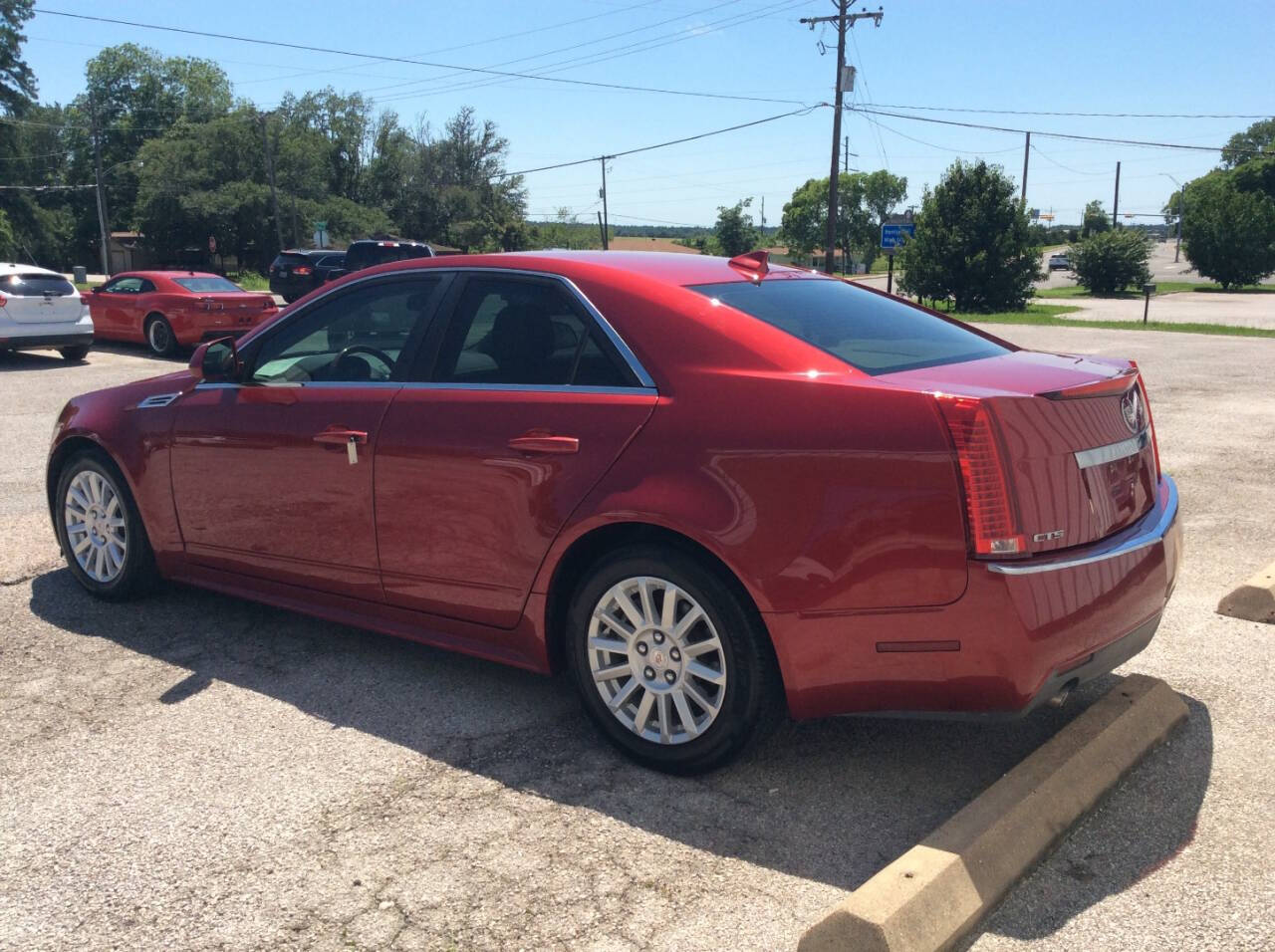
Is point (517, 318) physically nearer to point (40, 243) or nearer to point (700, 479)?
point (700, 479)

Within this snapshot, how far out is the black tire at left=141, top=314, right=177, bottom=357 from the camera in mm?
17641

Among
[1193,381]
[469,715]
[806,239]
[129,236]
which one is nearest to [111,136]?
[129,236]

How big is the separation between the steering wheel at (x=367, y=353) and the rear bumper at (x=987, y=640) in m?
1.90

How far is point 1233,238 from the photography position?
5659 cm

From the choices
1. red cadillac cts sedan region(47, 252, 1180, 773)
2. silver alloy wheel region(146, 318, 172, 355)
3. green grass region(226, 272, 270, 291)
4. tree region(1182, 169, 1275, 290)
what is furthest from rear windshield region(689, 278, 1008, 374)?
tree region(1182, 169, 1275, 290)

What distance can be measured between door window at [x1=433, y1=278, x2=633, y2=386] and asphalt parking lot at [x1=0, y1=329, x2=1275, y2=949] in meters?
1.25

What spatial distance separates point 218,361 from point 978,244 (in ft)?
119

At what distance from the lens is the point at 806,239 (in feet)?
429

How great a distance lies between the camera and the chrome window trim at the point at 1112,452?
10.2 ft

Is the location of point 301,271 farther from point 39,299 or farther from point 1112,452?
point 1112,452

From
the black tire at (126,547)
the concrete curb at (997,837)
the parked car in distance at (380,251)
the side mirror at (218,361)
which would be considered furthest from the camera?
the parked car in distance at (380,251)

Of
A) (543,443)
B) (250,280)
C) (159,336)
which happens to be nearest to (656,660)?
(543,443)

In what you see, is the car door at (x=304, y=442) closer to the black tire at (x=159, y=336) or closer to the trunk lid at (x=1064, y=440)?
the trunk lid at (x=1064, y=440)

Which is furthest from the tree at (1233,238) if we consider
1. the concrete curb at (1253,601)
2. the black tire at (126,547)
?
the black tire at (126,547)
